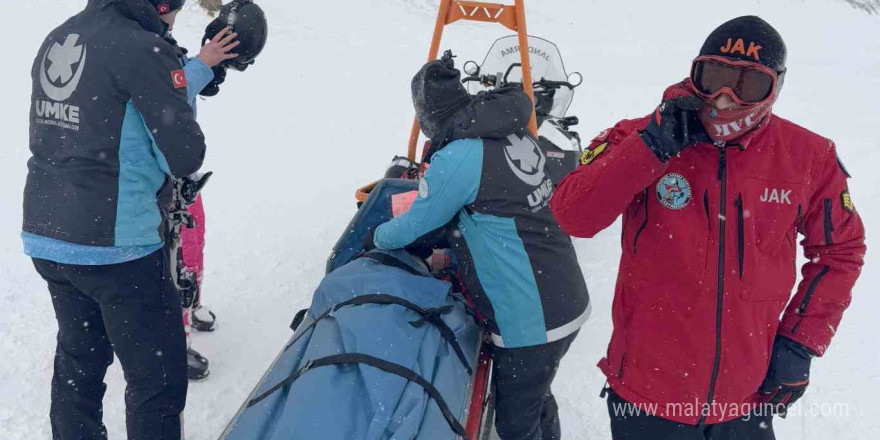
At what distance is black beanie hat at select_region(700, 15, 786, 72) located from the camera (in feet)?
5.56

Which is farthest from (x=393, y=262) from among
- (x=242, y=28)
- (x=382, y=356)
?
(x=242, y=28)

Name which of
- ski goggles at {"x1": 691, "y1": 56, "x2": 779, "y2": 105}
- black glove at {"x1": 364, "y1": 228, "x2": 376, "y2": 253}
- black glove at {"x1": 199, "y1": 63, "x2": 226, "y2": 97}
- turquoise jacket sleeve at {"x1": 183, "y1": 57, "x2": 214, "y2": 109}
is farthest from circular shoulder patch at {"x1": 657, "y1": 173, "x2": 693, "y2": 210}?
black glove at {"x1": 199, "y1": 63, "x2": 226, "y2": 97}

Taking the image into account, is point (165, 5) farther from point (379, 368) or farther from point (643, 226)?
point (643, 226)

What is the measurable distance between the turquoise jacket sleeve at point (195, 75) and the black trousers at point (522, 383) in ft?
4.90

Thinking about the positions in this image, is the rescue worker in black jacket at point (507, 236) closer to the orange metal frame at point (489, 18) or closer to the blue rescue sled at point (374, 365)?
the blue rescue sled at point (374, 365)

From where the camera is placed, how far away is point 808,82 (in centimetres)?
1277

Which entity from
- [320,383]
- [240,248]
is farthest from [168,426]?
[240,248]

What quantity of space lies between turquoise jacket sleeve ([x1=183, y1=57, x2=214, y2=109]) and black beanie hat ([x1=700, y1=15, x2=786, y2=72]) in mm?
1767

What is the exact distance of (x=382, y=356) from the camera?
2055 millimetres

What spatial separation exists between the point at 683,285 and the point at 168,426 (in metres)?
1.87

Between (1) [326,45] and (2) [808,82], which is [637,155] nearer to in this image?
(1) [326,45]

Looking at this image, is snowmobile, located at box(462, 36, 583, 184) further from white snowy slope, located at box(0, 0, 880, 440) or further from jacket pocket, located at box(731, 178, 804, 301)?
jacket pocket, located at box(731, 178, 804, 301)

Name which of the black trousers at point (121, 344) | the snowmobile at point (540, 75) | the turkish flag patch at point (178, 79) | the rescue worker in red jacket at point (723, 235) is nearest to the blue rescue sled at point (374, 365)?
the black trousers at point (121, 344)

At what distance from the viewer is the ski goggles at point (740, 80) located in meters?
1.68
